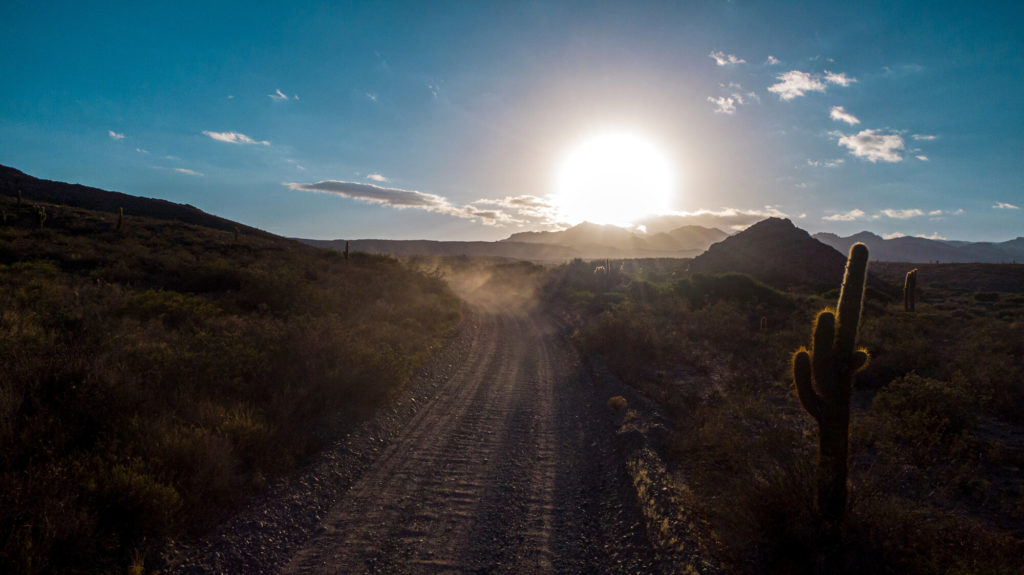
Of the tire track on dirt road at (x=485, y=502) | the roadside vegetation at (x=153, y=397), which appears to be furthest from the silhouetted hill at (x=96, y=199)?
the tire track on dirt road at (x=485, y=502)

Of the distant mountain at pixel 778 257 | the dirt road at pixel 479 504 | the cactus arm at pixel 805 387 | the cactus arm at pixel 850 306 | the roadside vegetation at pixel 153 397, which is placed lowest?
the dirt road at pixel 479 504

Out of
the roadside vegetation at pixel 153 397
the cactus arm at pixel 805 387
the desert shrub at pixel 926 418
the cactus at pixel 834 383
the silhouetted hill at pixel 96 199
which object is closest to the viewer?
the roadside vegetation at pixel 153 397

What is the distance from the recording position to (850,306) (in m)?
5.14

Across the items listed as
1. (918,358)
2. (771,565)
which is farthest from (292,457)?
(918,358)

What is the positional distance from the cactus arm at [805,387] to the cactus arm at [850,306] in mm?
455

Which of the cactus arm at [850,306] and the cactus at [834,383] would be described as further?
the cactus arm at [850,306]

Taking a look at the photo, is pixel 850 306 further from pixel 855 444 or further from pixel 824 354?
pixel 855 444

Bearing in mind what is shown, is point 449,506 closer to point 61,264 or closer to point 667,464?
point 667,464

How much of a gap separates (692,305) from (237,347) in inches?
983

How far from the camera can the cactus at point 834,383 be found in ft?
15.6

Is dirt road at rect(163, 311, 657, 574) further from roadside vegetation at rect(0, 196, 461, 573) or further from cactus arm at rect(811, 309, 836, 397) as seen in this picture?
cactus arm at rect(811, 309, 836, 397)

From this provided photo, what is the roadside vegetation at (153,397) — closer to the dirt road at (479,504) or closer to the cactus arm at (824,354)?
the dirt road at (479,504)

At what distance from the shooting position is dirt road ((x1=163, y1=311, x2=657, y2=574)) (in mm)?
5227

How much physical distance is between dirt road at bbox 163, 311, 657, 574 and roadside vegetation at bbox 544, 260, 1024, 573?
993 millimetres
